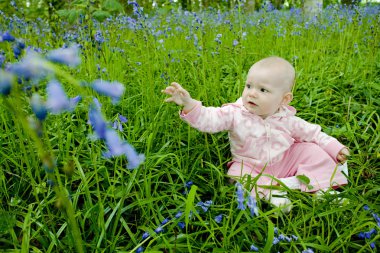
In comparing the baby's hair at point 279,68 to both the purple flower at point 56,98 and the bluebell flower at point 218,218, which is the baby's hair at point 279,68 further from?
the purple flower at point 56,98

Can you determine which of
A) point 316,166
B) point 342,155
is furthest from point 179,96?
point 342,155

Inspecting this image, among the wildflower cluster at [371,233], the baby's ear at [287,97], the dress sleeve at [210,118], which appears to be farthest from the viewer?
the baby's ear at [287,97]

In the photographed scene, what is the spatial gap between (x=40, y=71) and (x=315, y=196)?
57.2 inches

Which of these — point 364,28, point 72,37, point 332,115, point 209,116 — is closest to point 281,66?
point 209,116

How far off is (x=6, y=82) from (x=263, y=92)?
1.47m

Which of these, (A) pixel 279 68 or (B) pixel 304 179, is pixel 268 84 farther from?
(B) pixel 304 179

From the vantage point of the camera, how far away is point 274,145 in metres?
1.96

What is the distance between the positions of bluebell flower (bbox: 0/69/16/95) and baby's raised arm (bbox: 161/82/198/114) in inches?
43.4

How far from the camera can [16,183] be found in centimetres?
168

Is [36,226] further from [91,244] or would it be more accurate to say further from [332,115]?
[332,115]

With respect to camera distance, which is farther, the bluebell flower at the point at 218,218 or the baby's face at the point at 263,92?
the baby's face at the point at 263,92

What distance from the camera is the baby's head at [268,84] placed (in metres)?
1.82

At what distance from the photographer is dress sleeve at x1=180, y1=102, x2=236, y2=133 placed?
1.80 meters

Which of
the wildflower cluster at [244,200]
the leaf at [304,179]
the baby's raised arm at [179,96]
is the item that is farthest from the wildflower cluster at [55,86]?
the leaf at [304,179]
